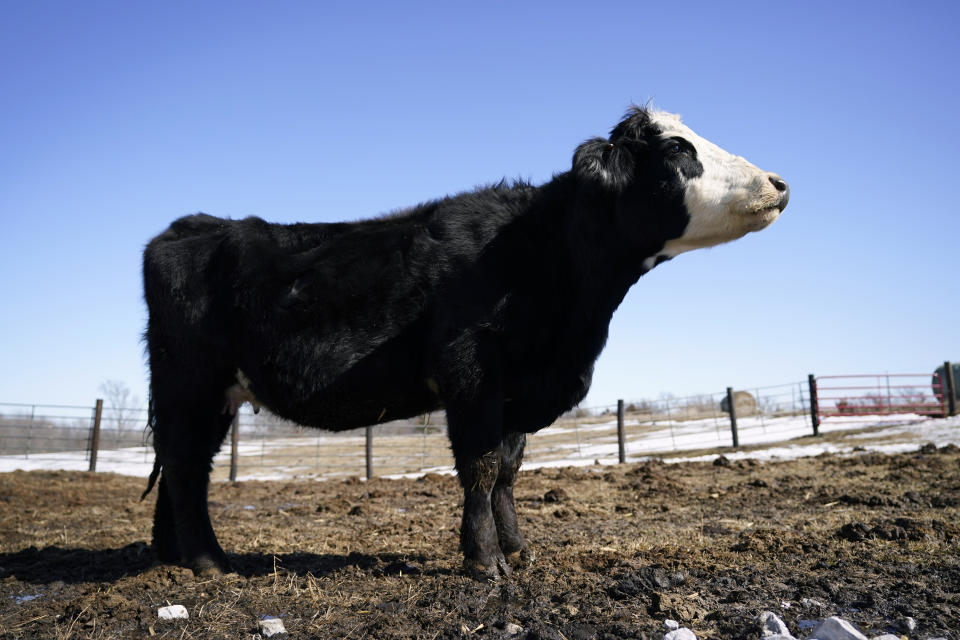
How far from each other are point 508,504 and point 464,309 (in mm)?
1522

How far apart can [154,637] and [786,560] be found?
3.56 meters

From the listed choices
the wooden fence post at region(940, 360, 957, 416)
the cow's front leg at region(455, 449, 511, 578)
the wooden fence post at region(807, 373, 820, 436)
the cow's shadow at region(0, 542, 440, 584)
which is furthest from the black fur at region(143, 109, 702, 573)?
the wooden fence post at region(940, 360, 957, 416)

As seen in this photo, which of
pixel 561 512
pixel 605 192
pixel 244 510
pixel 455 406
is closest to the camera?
pixel 455 406

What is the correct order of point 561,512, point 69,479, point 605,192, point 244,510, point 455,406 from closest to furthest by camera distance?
point 455,406 < point 605,192 < point 561,512 < point 244,510 < point 69,479

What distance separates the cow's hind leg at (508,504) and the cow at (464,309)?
0.01 metres

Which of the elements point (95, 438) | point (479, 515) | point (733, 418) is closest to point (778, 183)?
point (479, 515)

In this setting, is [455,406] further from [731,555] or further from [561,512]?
[561,512]

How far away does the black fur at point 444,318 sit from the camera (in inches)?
164

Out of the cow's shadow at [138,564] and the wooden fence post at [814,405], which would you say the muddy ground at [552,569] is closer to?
the cow's shadow at [138,564]

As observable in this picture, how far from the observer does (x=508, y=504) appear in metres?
4.79

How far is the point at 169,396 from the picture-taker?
192 inches

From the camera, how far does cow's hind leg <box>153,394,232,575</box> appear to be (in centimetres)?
472

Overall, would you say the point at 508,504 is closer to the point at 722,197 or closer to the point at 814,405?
the point at 722,197

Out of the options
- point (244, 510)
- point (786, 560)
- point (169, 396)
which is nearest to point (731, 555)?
point (786, 560)
